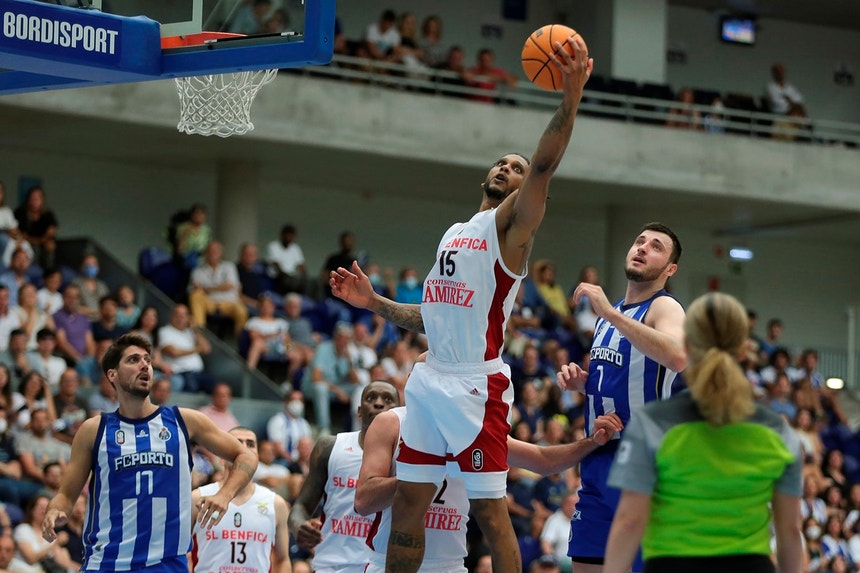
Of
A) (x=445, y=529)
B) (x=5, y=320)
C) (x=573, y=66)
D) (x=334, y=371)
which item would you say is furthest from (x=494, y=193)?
(x=334, y=371)

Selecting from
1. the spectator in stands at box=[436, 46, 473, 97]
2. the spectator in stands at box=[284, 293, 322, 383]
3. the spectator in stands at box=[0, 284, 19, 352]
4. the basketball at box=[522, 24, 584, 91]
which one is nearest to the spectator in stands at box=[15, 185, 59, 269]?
the spectator in stands at box=[0, 284, 19, 352]

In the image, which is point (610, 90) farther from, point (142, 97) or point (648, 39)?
point (142, 97)

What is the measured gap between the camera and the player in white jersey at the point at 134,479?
24.4ft

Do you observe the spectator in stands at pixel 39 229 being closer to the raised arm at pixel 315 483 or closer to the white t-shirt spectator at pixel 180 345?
the white t-shirt spectator at pixel 180 345

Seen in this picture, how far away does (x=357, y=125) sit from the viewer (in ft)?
65.6

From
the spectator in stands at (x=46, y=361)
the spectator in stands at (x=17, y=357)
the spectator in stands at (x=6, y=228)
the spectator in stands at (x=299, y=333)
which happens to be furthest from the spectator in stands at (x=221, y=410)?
the spectator in stands at (x=6, y=228)

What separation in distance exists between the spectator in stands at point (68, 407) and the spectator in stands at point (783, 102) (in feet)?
47.8

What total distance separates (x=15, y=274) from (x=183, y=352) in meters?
2.06

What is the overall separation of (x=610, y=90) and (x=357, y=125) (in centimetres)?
492

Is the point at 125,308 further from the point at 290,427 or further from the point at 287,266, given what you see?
the point at 287,266

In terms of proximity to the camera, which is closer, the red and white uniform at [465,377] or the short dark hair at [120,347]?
the red and white uniform at [465,377]

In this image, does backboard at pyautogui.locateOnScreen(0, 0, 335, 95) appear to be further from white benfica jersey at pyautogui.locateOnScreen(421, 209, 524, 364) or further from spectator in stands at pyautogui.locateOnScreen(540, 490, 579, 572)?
spectator in stands at pyautogui.locateOnScreen(540, 490, 579, 572)

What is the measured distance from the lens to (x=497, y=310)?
677cm

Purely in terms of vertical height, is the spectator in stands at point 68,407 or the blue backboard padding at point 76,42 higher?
the blue backboard padding at point 76,42
